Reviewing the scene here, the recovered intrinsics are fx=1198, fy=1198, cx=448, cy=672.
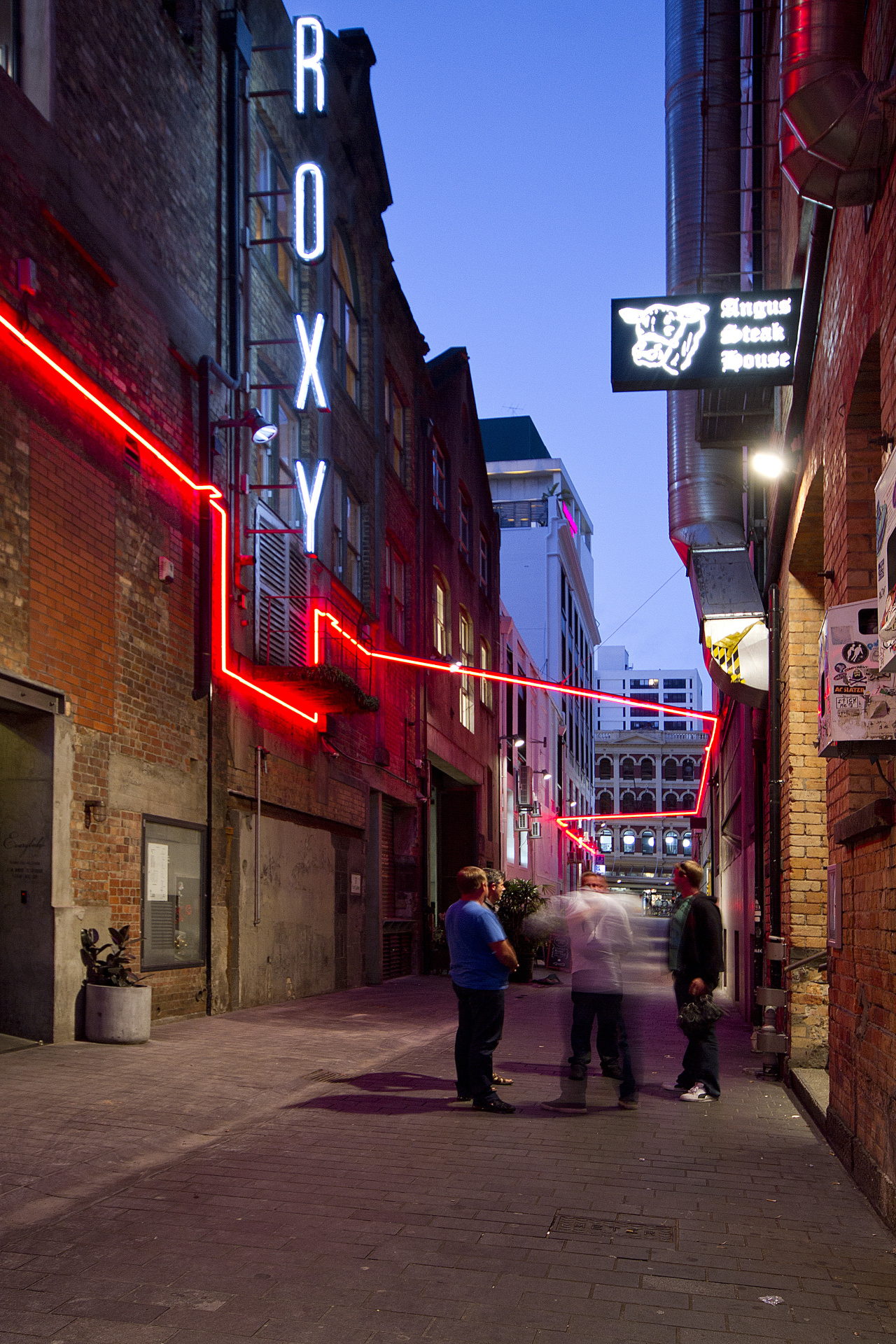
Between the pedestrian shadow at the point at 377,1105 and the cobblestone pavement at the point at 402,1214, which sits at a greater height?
the cobblestone pavement at the point at 402,1214

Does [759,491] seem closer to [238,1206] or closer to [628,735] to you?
[238,1206]

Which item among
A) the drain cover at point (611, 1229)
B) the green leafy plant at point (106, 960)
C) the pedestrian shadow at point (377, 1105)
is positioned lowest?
the pedestrian shadow at point (377, 1105)

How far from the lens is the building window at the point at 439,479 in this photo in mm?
27969

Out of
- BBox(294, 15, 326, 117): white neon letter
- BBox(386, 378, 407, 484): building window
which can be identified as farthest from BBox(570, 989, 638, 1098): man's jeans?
BBox(386, 378, 407, 484): building window

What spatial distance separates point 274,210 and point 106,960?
11223 mm

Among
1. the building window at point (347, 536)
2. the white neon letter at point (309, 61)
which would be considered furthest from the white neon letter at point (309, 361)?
the building window at point (347, 536)

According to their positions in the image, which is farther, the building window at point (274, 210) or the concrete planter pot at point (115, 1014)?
the building window at point (274, 210)

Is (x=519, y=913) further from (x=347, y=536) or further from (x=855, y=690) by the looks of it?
(x=855, y=690)

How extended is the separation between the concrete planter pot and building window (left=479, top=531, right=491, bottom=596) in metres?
24.6

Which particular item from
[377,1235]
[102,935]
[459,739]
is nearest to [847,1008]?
[377,1235]

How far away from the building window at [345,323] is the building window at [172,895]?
32.8ft

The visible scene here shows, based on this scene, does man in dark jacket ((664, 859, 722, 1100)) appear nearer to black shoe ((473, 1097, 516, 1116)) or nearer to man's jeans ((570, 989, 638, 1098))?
man's jeans ((570, 989, 638, 1098))

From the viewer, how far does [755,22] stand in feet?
41.9

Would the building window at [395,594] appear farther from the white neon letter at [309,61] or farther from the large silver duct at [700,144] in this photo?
the large silver duct at [700,144]
